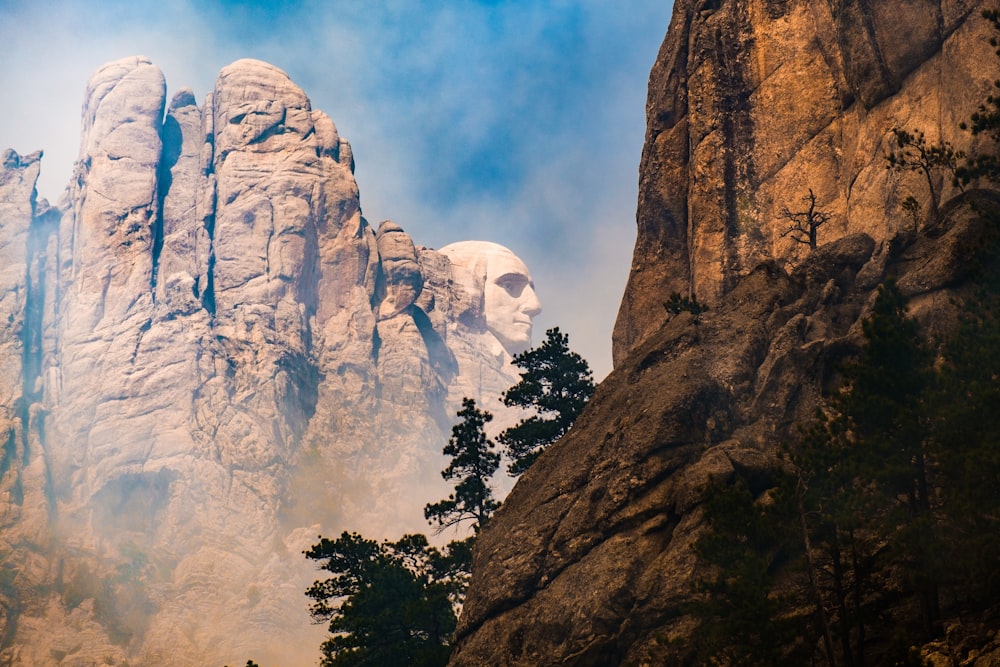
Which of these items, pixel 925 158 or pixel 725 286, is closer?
pixel 925 158

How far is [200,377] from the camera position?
5758 inches

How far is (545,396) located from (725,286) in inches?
603

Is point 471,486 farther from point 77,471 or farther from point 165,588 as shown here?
point 77,471

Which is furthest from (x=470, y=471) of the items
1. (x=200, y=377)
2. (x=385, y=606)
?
(x=200, y=377)

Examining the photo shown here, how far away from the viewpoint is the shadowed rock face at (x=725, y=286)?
39438 millimetres

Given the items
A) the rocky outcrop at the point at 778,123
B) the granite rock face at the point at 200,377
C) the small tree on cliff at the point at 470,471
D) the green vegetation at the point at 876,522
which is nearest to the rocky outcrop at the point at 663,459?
the green vegetation at the point at 876,522

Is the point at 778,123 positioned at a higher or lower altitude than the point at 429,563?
higher

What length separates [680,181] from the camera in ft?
205

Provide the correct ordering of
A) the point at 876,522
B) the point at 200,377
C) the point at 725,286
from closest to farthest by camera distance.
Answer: the point at 876,522 → the point at 725,286 → the point at 200,377

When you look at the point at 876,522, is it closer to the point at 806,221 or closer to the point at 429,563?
the point at 806,221

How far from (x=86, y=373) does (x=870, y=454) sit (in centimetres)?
13309

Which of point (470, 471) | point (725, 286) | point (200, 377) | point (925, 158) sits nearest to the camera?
point (925, 158)

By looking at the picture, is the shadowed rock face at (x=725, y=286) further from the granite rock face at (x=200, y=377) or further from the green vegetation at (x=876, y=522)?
the granite rock face at (x=200, y=377)

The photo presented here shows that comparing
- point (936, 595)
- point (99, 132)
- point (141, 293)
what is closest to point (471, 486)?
point (936, 595)
